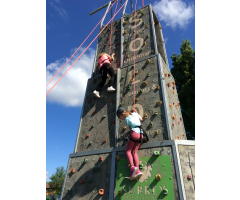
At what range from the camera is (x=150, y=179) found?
3.48 meters

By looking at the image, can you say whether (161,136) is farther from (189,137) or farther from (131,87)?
(189,137)

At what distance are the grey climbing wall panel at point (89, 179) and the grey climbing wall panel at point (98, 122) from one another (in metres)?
0.36

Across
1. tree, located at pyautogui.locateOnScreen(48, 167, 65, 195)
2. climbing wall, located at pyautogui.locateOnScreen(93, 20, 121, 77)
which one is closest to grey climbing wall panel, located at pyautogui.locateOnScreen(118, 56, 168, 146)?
climbing wall, located at pyautogui.locateOnScreen(93, 20, 121, 77)

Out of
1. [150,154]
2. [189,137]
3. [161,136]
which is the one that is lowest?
[150,154]

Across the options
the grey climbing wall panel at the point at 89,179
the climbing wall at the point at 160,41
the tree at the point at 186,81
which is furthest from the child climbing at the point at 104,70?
the tree at the point at 186,81

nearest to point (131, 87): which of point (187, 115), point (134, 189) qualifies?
point (134, 189)

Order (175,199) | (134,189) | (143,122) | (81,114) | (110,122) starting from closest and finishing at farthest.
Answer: (175,199) → (134,189) → (143,122) → (110,122) → (81,114)

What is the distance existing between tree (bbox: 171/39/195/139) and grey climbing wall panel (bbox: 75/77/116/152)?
6.30 m

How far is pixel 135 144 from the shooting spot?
379cm

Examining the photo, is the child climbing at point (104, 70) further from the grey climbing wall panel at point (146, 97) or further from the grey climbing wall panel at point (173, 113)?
the grey climbing wall panel at point (173, 113)

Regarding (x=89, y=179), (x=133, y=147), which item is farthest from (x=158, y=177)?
(x=89, y=179)

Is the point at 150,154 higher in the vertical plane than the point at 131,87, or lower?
lower

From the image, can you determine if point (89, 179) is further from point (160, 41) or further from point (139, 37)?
point (160, 41)

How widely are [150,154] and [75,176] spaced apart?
2067 mm
